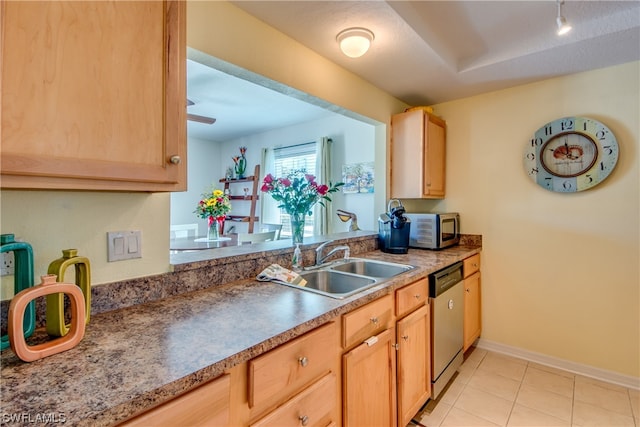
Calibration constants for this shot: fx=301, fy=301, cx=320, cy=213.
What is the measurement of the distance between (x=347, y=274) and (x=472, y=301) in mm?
1379

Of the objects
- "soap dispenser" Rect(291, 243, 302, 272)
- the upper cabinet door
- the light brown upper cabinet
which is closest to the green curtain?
the light brown upper cabinet

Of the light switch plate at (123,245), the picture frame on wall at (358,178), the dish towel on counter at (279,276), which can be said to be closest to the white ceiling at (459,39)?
the picture frame on wall at (358,178)

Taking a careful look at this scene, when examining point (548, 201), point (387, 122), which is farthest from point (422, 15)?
point (548, 201)

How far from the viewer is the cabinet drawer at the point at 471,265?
7.63 feet

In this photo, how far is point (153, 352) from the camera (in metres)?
0.79

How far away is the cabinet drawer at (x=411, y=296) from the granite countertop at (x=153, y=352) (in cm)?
26

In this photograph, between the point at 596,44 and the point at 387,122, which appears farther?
the point at 387,122

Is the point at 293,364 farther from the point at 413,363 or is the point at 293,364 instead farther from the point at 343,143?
the point at 343,143

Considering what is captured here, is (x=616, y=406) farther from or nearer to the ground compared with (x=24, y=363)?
nearer to the ground

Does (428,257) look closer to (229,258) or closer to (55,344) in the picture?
(229,258)

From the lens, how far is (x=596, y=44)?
183 centimetres

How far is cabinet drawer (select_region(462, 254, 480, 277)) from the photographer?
2.33m

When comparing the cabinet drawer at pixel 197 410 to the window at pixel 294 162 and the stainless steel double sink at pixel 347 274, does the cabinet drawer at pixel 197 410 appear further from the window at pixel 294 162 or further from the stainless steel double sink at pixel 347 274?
the window at pixel 294 162

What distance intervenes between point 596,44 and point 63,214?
2860 millimetres
